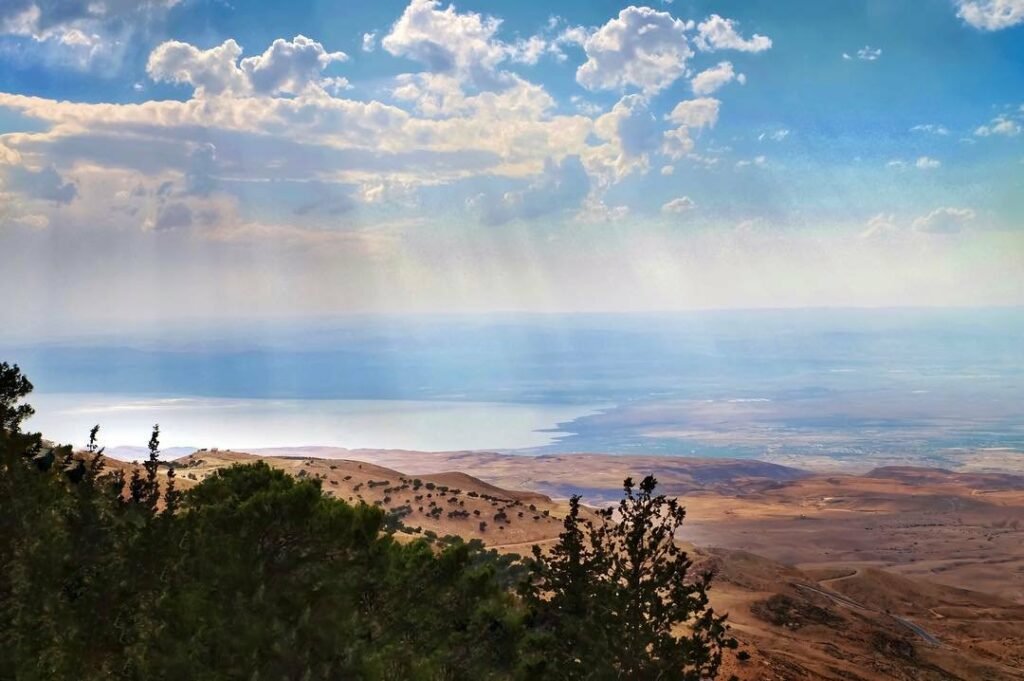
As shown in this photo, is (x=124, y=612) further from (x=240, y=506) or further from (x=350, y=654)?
(x=350, y=654)

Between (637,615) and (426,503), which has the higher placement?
(637,615)

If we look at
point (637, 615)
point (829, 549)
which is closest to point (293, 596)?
point (637, 615)

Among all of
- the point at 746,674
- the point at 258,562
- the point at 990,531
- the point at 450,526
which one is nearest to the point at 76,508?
the point at 258,562

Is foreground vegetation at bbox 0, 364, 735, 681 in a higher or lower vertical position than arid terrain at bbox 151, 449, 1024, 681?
higher

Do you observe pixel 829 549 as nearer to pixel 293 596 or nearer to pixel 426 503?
pixel 426 503

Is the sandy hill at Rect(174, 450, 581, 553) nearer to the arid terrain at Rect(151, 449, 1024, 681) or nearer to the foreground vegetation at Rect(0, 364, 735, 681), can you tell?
the arid terrain at Rect(151, 449, 1024, 681)

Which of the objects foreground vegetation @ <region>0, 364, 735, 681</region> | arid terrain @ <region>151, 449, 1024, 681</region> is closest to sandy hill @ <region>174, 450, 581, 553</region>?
arid terrain @ <region>151, 449, 1024, 681</region>
